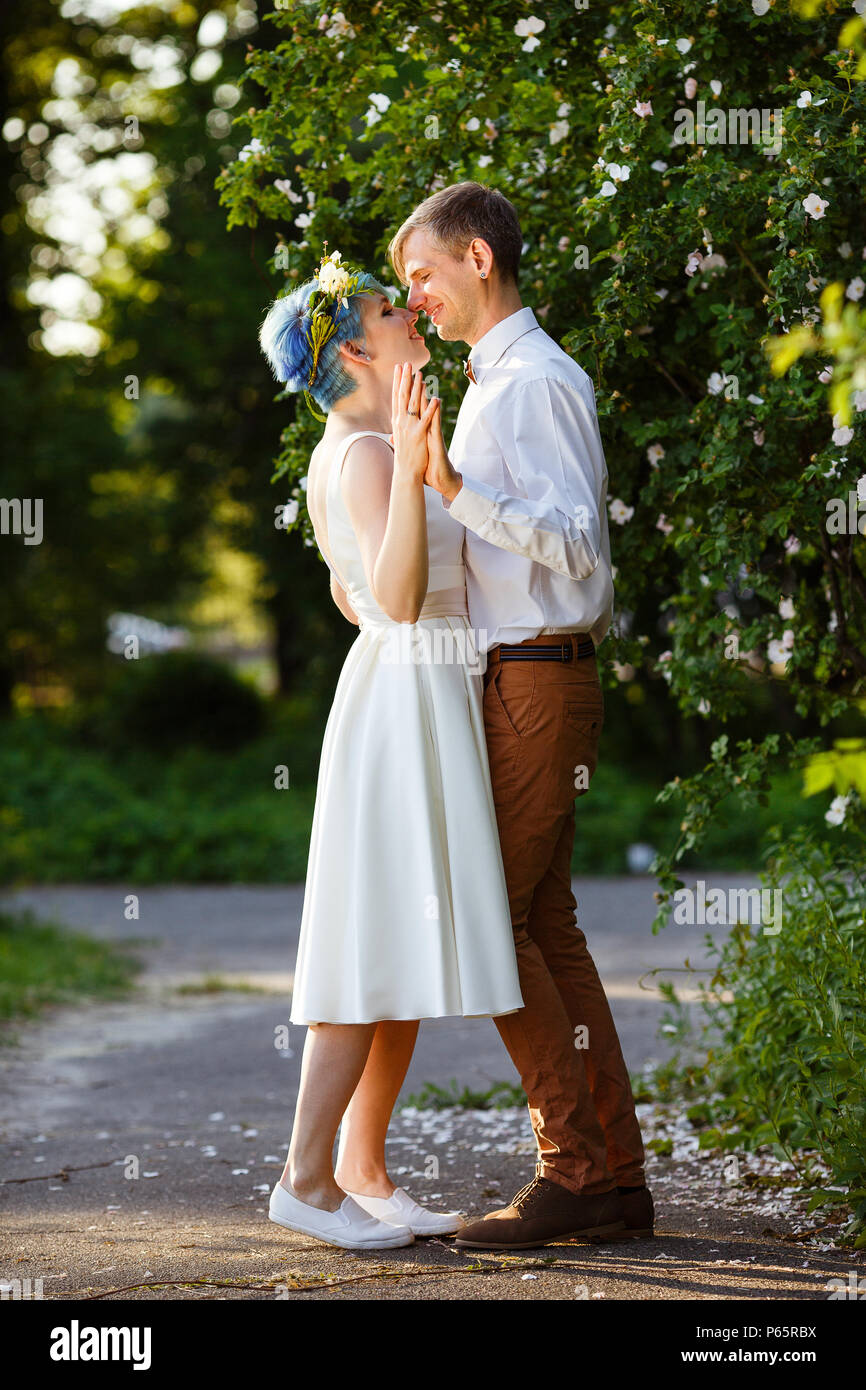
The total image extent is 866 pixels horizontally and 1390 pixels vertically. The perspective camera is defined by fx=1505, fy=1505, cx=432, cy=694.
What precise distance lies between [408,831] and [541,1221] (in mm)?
941

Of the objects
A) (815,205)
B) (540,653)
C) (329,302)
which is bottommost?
(540,653)

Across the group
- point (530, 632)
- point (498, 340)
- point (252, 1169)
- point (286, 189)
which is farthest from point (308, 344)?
point (252, 1169)

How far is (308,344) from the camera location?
3570mm

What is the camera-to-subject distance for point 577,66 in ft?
14.3

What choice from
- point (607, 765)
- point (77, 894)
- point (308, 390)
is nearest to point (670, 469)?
point (308, 390)

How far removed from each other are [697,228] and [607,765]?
39.3 feet

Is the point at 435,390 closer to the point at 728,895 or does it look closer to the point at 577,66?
the point at 577,66

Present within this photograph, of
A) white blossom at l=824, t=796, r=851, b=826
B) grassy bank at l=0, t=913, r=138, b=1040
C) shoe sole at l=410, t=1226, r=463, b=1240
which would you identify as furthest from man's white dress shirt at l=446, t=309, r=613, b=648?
grassy bank at l=0, t=913, r=138, b=1040

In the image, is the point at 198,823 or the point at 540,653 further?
the point at 198,823

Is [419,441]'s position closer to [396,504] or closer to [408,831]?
[396,504]

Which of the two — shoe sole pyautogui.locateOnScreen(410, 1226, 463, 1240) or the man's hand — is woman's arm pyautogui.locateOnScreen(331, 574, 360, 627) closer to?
the man's hand

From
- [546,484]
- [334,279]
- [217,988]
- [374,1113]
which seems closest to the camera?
[546,484]

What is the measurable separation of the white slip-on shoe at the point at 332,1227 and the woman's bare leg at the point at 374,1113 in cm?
16

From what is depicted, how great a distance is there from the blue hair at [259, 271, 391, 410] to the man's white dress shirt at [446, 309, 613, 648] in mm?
311
